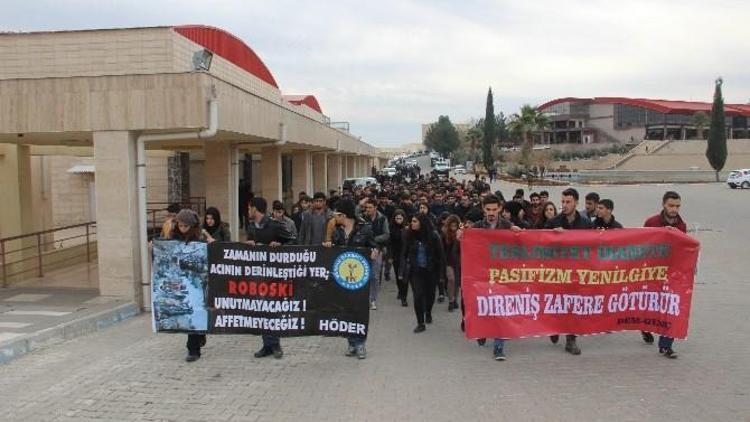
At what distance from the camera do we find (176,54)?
15430 millimetres

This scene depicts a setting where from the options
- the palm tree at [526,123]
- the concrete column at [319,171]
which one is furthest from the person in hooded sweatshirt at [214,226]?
the palm tree at [526,123]

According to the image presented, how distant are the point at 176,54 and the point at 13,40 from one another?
13.8ft

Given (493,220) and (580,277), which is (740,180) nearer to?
(580,277)

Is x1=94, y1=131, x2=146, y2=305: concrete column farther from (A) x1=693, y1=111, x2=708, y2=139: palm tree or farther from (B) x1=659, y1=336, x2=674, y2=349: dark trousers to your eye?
(A) x1=693, y1=111, x2=708, y2=139: palm tree

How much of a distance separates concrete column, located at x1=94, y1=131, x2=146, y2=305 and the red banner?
521 cm

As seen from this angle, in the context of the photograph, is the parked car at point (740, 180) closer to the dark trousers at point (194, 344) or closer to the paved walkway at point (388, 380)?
the paved walkway at point (388, 380)

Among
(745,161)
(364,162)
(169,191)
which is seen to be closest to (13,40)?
(169,191)

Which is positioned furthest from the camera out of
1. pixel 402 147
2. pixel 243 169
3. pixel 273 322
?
pixel 402 147

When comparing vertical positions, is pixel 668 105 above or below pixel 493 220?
above

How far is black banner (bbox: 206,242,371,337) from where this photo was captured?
6.84 meters

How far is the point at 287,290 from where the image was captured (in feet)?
22.5

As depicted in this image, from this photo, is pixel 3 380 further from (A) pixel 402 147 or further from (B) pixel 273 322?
(A) pixel 402 147

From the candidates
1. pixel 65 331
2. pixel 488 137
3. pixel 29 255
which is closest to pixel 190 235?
pixel 65 331

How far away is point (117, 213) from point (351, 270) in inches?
174
